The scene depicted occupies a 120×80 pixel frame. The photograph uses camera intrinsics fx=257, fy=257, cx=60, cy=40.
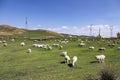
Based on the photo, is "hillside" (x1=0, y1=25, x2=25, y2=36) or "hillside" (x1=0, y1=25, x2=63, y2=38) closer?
"hillside" (x1=0, y1=25, x2=63, y2=38)

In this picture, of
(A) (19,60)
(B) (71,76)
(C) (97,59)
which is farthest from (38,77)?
(A) (19,60)

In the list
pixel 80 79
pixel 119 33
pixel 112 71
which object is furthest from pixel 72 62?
pixel 119 33

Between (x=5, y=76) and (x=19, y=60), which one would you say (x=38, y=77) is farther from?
(x=19, y=60)

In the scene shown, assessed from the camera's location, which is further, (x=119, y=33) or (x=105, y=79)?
(x=119, y=33)

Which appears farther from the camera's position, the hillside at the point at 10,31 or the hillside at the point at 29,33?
the hillside at the point at 10,31

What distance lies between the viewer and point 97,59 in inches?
1157

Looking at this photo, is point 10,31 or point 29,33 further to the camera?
point 10,31

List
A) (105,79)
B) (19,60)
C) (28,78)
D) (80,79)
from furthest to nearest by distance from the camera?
(19,60), (28,78), (80,79), (105,79)

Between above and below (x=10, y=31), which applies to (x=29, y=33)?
below

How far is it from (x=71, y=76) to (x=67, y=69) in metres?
3.74

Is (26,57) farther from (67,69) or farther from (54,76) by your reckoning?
(54,76)

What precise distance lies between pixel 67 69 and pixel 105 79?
29.4 feet

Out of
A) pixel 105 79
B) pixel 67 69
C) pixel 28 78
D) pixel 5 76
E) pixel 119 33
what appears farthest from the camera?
pixel 119 33

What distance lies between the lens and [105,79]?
1648 cm
